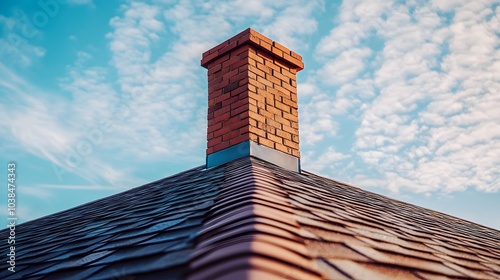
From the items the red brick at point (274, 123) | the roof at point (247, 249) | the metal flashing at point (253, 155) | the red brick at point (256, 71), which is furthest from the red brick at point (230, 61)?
the roof at point (247, 249)

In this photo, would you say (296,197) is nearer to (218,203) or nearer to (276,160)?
(218,203)

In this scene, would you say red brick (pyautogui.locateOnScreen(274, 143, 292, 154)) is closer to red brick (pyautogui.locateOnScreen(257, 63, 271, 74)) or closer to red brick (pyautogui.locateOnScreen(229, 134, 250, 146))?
red brick (pyautogui.locateOnScreen(229, 134, 250, 146))

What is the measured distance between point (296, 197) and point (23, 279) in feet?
4.98

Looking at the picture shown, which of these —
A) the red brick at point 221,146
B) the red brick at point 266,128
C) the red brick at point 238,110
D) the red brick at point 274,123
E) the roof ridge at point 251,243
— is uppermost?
the red brick at point 238,110

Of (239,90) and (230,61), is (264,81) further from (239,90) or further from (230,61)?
(230,61)

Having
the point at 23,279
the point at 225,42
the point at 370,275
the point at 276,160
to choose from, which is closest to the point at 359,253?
the point at 370,275

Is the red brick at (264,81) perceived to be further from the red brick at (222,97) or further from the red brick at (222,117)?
the red brick at (222,117)

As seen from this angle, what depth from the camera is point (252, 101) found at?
177 inches

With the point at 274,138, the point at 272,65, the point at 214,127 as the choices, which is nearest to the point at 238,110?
the point at 214,127

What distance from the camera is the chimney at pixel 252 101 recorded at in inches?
175

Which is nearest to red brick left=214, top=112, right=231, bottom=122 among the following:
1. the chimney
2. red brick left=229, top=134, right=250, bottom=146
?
the chimney

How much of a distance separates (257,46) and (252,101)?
75 centimetres

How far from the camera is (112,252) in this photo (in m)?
2.00

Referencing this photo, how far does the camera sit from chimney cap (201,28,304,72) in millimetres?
4805
